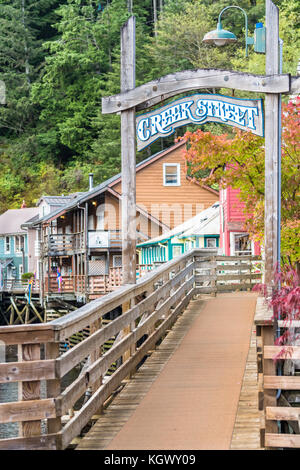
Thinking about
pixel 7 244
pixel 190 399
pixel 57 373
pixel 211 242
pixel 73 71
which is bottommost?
pixel 190 399

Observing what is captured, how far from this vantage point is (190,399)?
7.45 metres

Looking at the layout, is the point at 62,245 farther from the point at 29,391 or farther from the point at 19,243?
the point at 29,391

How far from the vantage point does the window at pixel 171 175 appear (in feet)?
132

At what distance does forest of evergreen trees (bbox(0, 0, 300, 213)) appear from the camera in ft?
178

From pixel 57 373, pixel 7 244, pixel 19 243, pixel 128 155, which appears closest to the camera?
pixel 57 373

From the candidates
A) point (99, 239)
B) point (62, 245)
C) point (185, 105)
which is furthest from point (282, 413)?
point (62, 245)

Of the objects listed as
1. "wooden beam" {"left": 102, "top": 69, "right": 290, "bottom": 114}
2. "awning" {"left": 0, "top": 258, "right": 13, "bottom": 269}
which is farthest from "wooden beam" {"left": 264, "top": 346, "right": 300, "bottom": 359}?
"awning" {"left": 0, "top": 258, "right": 13, "bottom": 269}

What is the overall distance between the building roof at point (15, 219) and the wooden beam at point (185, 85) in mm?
48609

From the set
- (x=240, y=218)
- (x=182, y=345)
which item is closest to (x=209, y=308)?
(x=182, y=345)

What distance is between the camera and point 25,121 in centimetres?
7044

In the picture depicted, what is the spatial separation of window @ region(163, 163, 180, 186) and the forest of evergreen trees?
1353 centimetres

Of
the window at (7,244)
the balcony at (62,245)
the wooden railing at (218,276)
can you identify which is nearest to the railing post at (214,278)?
the wooden railing at (218,276)

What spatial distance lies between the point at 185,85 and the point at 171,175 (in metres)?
30.8

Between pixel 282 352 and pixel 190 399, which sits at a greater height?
pixel 282 352
